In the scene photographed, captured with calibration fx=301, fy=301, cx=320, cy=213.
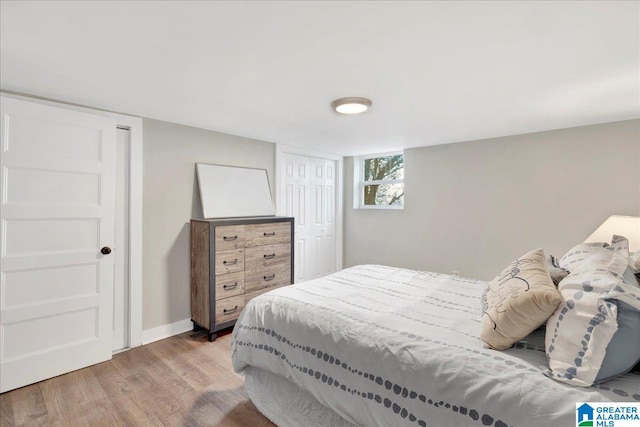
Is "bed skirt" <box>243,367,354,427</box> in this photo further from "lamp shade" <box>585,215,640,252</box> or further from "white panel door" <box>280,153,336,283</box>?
"lamp shade" <box>585,215,640,252</box>

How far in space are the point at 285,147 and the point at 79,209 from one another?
245 centimetres

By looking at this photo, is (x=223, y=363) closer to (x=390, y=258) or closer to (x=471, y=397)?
(x=471, y=397)

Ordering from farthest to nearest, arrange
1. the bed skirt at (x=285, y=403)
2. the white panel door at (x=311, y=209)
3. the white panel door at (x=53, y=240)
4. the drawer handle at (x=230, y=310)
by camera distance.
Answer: the white panel door at (x=311, y=209)
the drawer handle at (x=230, y=310)
the white panel door at (x=53, y=240)
the bed skirt at (x=285, y=403)


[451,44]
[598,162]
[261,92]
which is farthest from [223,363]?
[598,162]

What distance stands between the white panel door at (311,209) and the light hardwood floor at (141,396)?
2.15 metres

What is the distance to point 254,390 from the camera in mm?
1996

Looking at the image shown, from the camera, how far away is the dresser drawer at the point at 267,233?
3.28 m

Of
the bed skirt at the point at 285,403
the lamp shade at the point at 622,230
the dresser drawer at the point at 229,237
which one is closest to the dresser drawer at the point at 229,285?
the dresser drawer at the point at 229,237

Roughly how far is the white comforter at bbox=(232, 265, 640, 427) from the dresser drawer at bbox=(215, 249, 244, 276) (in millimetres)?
1050

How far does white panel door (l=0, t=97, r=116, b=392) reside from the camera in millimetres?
2184

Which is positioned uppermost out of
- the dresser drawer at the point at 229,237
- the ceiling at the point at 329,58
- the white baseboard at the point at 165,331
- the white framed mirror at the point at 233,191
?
the ceiling at the point at 329,58

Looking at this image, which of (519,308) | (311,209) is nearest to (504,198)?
(311,209)

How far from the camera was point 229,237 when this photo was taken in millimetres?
3090

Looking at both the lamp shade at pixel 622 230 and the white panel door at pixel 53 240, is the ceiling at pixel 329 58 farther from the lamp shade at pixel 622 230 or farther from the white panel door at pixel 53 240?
the lamp shade at pixel 622 230
